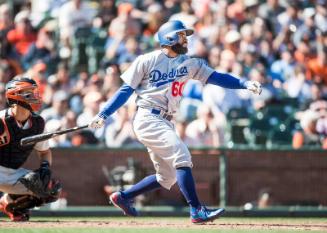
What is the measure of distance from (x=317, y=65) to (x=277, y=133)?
6.91ft

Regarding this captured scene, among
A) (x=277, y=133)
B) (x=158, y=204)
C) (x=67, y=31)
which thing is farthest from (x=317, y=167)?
(x=67, y=31)

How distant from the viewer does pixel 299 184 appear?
12.3m

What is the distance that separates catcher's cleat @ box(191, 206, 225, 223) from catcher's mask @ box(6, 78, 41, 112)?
192 cm

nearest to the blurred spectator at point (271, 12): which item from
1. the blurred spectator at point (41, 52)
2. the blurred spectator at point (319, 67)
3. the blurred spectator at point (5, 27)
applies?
the blurred spectator at point (319, 67)

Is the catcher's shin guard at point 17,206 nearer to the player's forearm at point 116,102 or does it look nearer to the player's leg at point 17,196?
→ the player's leg at point 17,196

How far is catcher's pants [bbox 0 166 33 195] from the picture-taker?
8969 mm

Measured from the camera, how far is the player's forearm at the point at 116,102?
8602mm

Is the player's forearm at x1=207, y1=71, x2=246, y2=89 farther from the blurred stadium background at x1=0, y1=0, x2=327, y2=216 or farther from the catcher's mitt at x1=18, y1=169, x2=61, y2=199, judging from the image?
the blurred stadium background at x1=0, y1=0, x2=327, y2=216

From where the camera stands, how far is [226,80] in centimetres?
895

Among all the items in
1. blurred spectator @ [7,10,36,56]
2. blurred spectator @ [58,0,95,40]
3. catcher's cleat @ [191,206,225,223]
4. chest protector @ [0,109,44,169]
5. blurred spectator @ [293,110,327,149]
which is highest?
blurred spectator @ [58,0,95,40]

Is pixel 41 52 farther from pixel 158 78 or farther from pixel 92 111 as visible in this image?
pixel 158 78

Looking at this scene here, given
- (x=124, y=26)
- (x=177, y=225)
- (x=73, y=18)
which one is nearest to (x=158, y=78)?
(x=177, y=225)

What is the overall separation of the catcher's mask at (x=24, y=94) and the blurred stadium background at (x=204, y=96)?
225 centimetres

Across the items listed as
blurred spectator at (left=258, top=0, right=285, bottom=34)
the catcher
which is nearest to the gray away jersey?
the catcher
